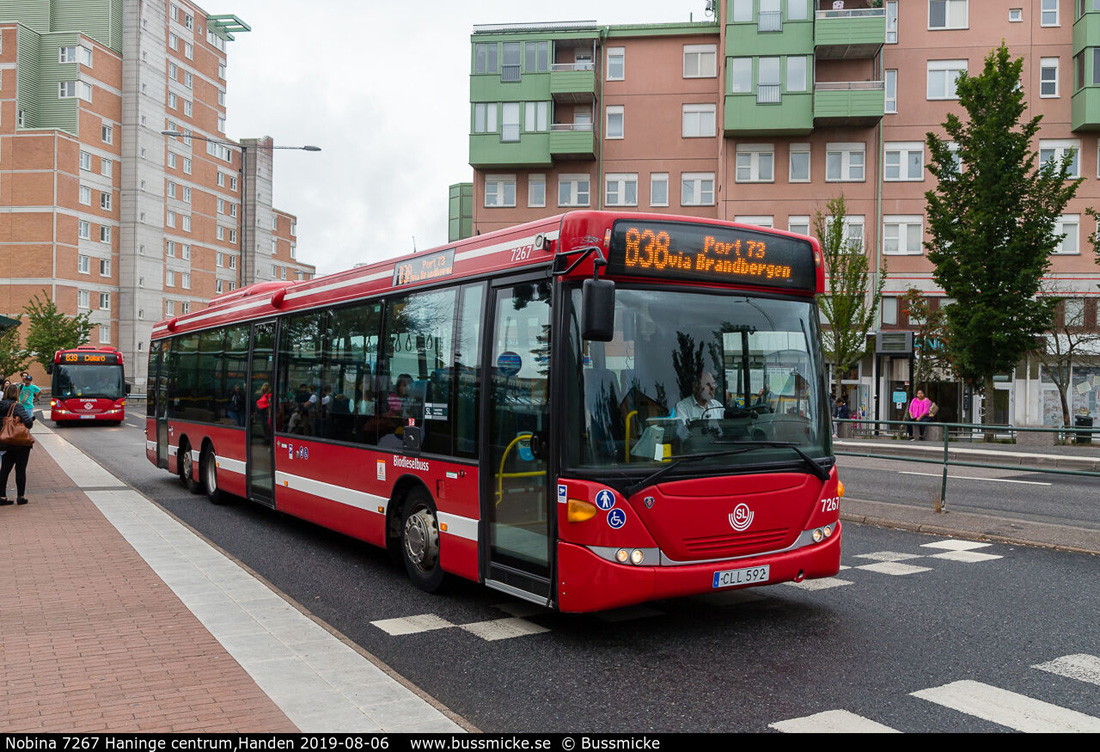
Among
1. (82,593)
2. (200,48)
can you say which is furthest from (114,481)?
(200,48)

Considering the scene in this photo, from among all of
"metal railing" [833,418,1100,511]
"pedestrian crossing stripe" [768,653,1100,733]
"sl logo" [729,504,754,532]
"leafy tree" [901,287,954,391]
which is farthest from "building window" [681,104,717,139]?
"pedestrian crossing stripe" [768,653,1100,733]

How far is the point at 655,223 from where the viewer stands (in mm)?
6699

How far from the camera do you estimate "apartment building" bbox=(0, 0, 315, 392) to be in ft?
239

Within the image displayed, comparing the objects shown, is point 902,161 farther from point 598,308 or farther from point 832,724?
point 832,724

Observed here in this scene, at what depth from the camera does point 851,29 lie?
140 feet

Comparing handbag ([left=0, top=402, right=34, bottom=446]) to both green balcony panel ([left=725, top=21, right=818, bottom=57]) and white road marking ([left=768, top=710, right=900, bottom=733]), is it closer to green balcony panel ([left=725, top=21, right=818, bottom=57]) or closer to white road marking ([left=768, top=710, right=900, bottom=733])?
white road marking ([left=768, top=710, right=900, bottom=733])

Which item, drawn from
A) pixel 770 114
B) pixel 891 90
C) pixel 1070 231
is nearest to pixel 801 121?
pixel 770 114

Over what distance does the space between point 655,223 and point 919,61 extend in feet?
141

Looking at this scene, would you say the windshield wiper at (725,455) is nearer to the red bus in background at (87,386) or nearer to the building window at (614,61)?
the red bus in background at (87,386)

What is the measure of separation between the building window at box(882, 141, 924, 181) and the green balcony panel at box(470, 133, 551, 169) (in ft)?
52.8

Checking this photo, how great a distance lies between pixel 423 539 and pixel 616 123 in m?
43.8

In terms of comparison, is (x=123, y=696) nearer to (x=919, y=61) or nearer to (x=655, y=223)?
(x=655, y=223)

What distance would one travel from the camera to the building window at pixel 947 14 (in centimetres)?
4384

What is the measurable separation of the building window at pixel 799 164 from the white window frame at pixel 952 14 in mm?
7663
